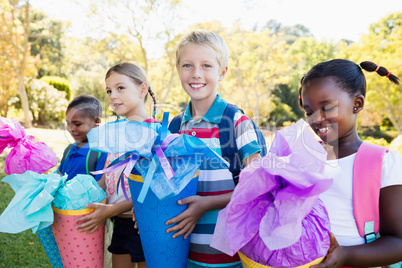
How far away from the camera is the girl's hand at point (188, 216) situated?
4.50 ft

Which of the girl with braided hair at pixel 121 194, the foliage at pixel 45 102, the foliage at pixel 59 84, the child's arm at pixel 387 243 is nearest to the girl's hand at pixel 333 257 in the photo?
the child's arm at pixel 387 243

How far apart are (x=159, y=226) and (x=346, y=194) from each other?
0.80m

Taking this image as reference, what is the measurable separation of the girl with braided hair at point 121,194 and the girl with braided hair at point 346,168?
97 centimetres

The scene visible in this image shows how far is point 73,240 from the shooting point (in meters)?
1.65

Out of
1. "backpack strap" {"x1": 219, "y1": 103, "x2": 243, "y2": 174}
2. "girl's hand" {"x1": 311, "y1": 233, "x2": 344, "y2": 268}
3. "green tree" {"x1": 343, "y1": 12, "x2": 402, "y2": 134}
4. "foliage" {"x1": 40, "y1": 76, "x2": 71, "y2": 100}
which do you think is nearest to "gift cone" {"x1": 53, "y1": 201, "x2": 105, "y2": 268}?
"backpack strap" {"x1": 219, "y1": 103, "x2": 243, "y2": 174}

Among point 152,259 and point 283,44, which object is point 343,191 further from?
point 283,44

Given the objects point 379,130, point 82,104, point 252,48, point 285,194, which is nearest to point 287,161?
point 285,194

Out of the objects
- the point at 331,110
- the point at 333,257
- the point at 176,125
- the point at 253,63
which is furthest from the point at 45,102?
the point at 333,257

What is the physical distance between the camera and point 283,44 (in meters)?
19.0

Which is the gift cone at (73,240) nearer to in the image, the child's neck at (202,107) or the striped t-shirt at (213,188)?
the striped t-shirt at (213,188)

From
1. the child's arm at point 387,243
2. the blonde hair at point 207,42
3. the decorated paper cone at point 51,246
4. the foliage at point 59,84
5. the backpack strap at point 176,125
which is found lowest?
the decorated paper cone at point 51,246

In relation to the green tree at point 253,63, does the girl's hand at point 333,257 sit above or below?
below

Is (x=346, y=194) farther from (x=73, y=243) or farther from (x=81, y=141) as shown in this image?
(x=81, y=141)

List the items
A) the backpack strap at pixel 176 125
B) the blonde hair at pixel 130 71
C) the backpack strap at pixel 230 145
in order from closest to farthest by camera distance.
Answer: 1. the backpack strap at pixel 230 145
2. the backpack strap at pixel 176 125
3. the blonde hair at pixel 130 71
